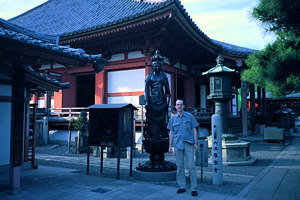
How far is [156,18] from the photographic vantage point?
9438 mm

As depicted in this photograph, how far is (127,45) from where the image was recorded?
460 inches

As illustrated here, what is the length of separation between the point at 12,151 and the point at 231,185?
14.2 ft

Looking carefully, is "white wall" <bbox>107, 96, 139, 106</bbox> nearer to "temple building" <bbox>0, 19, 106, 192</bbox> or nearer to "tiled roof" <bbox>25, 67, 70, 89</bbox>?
"tiled roof" <bbox>25, 67, 70, 89</bbox>

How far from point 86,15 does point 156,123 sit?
11.2 meters

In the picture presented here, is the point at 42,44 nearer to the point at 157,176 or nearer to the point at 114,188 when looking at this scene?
the point at 114,188

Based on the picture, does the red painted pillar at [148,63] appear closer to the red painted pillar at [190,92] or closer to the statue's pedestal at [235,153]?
the statue's pedestal at [235,153]

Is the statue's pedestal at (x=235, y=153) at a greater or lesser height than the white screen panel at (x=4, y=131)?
lesser

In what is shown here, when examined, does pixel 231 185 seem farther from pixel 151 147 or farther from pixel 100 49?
pixel 100 49

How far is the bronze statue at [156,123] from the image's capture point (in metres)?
5.59

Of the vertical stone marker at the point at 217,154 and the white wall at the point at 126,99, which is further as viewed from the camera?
the white wall at the point at 126,99

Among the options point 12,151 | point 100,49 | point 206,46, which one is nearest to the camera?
point 12,151

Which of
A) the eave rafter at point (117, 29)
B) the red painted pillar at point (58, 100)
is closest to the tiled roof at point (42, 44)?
the eave rafter at point (117, 29)

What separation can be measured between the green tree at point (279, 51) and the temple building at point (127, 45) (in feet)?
15.3

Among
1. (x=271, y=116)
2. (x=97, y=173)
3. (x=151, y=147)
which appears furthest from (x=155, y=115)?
(x=271, y=116)
